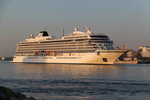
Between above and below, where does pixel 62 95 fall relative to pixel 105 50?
below

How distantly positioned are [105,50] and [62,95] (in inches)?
2057

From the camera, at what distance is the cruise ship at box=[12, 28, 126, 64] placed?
7794 centimetres

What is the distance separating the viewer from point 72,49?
83750 mm

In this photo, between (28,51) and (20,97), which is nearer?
(20,97)

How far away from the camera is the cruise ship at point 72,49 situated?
77.9 metres

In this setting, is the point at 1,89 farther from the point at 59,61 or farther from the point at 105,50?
the point at 59,61

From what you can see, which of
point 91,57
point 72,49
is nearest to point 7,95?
point 91,57

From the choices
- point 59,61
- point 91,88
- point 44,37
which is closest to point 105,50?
point 59,61

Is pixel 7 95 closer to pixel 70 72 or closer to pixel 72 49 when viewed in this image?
pixel 70 72

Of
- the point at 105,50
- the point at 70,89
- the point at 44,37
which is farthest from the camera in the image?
the point at 44,37

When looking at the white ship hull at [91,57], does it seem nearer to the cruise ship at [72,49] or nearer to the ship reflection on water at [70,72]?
the cruise ship at [72,49]

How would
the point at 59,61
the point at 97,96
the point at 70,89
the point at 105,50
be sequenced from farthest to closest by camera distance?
the point at 59,61, the point at 105,50, the point at 70,89, the point at 97,96

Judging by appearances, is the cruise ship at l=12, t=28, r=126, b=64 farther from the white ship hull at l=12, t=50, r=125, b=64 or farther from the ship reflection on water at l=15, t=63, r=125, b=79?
the ship reflection on water at l=15, t=63, r=125, b=79

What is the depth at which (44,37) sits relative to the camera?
321 feet
